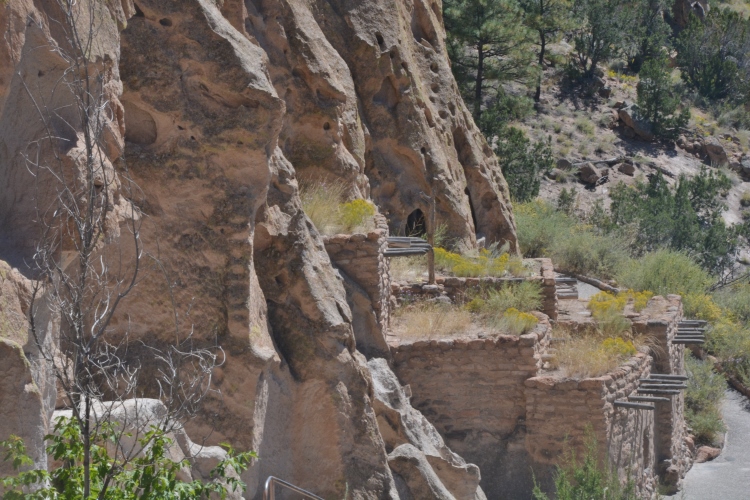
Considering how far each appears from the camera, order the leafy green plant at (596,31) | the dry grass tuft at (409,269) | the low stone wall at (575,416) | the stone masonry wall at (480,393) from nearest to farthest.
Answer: the low stone wall at (575,416) < the stone masonry wall at (480,393) < the dry grass tuft at (409,269) < the leafy green plant at (596,31)

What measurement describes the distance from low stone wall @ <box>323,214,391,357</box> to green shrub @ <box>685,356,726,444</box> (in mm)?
7458

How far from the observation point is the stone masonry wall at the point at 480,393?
1225 cm

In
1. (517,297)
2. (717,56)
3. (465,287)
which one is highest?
(717,56)

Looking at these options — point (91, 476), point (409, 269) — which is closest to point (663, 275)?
point (409, 269)

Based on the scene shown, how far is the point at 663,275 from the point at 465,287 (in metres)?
9.27

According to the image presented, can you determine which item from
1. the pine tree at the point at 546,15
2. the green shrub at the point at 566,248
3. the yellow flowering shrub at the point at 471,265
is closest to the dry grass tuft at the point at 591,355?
the yellow flowering shrub at the point at 471,265

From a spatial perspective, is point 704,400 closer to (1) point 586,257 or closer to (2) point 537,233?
(1) point 586,257

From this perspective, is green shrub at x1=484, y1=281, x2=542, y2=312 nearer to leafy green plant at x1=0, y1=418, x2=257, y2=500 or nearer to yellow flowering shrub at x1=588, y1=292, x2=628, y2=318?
yellow flowering shrub at x1=588, y1=292, x2=628, y2=318

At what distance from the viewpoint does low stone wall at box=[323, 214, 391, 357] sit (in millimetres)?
11236

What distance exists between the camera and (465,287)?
14281 mm

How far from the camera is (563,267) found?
23.0m

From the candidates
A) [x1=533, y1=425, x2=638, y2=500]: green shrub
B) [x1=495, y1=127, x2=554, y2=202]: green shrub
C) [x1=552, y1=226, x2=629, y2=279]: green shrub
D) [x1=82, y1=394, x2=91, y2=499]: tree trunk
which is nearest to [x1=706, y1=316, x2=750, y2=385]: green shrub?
[x1=552, y1=226, x2=629, y2=279]: green shrub

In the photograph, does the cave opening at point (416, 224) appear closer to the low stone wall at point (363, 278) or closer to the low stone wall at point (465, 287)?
the low stone wall at point (465, 287)

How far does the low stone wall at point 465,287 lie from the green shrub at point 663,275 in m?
6.76
